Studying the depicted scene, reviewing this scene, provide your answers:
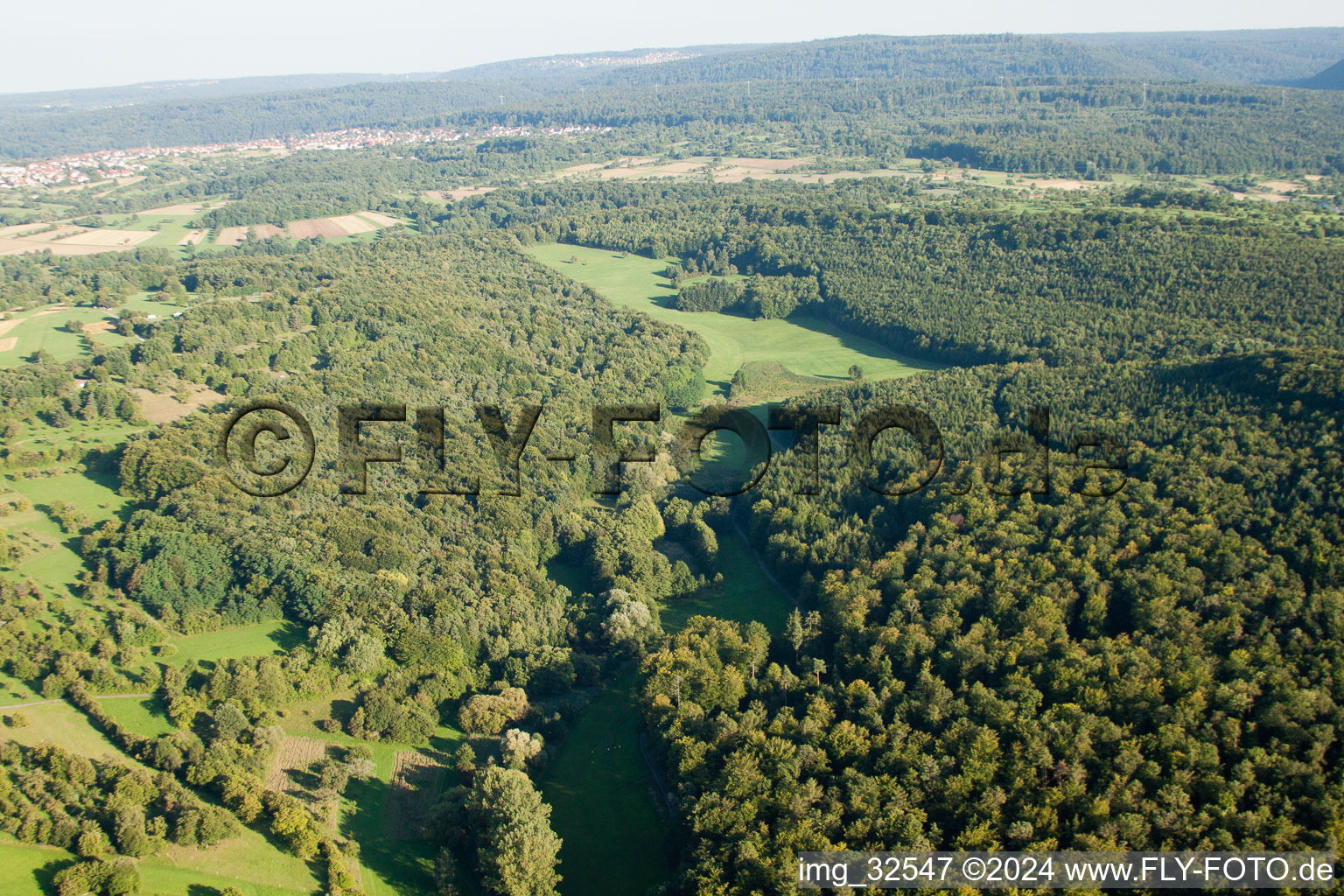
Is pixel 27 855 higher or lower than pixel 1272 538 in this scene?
lower

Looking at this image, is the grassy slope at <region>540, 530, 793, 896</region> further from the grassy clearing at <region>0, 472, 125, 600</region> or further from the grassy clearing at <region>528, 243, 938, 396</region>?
the grassy clearing at <region>528, 243, 938, 396</region>

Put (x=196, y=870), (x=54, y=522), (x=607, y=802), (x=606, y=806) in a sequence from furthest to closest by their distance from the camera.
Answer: (x=54, y=522) < (x=607, y=802) < (x=606, y=806) < (x=196, y=870)

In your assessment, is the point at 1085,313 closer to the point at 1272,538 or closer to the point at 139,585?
the point at 1272,538

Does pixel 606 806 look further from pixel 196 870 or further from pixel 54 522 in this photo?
pixel 54 522

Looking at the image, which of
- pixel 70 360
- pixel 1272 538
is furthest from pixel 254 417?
pixel 1272 538

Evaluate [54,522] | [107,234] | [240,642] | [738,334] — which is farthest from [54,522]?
[107,234]

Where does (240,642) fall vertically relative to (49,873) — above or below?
below
